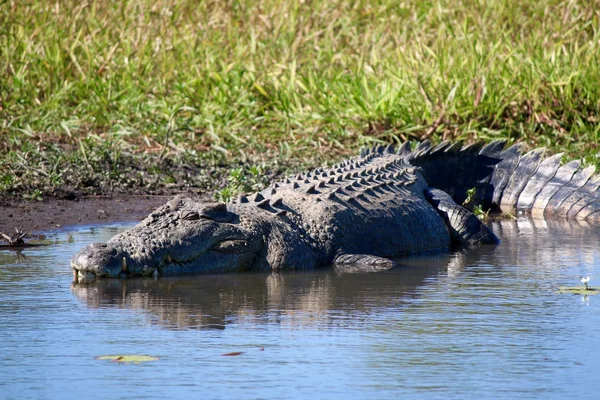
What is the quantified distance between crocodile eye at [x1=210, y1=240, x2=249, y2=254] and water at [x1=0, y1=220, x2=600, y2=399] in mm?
182

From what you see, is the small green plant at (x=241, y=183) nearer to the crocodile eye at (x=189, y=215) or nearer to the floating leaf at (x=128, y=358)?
the crocodile eye at (x=189, y=215)

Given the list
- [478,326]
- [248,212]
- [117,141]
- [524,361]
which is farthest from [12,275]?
[117,141]

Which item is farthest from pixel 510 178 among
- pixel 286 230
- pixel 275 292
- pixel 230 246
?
pixel 275 292

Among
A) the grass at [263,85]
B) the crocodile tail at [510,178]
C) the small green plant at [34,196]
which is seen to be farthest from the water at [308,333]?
the grass at [263,85]

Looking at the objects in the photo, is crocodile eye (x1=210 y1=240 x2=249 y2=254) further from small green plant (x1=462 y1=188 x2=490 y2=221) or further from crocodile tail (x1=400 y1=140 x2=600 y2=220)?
small green plant (x1=462 y1=188 x2=490 y2=221)

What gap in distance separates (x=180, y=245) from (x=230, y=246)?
307 mm

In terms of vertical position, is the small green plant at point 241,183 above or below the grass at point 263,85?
below

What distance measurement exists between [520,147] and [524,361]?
5351mm

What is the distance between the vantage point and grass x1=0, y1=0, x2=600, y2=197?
10094 mm

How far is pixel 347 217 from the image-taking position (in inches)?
263

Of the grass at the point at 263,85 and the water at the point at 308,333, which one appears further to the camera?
the grass at the point at 263,85

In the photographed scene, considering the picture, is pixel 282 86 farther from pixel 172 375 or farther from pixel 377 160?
pixel 172 375

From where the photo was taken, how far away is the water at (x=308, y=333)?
3.73 metres

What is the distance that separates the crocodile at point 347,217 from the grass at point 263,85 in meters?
1.25
